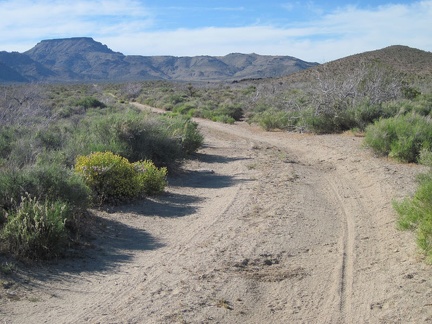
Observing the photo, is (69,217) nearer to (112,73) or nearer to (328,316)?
(328,316)

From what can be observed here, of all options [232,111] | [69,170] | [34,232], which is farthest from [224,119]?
[34,232]

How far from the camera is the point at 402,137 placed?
15.6m

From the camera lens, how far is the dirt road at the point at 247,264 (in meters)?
5.95

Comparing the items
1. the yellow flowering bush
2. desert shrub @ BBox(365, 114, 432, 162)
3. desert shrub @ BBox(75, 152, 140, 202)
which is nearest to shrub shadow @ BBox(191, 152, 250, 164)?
desert shrub @ BBox(365, 114, 432, 162)

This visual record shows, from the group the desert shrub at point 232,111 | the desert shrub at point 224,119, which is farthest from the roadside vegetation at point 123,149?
the desert shrub at point 232,111

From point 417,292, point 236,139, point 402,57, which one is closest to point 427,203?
point 417,292

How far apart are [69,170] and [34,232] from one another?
2.73 m

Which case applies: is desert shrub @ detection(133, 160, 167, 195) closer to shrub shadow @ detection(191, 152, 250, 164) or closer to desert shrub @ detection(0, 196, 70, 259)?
desert shrub @ detection(0, 196, 70, 259)

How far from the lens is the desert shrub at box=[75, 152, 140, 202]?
35.7ft

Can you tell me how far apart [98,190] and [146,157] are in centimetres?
385

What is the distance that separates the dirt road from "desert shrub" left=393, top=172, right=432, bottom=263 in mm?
292

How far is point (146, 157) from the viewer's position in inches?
578

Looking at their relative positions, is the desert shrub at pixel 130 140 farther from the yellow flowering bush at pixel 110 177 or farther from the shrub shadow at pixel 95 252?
the shrub shadow at pixel 95 252

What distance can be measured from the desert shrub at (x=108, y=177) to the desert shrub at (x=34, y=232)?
300 cm
